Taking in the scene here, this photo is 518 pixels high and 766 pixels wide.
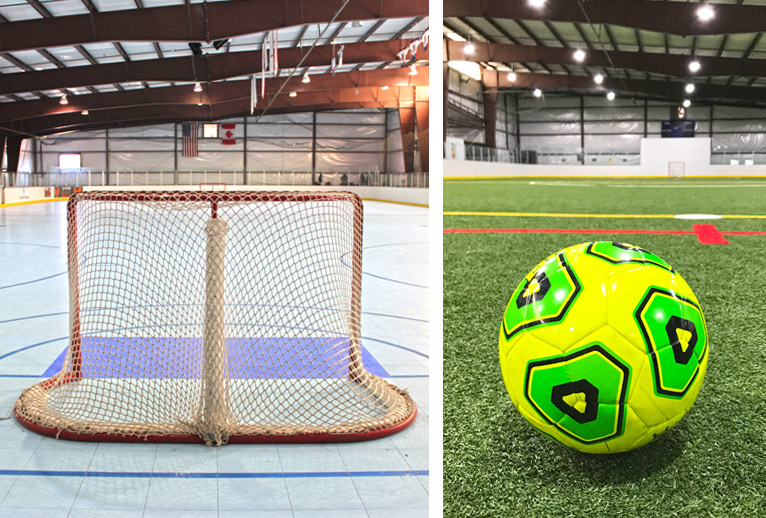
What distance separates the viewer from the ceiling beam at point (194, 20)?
49.8ft

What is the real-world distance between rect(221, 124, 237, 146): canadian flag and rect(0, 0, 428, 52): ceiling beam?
931 inches

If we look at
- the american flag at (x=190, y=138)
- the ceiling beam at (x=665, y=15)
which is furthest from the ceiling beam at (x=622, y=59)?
the american flag at (x=190, y=138)

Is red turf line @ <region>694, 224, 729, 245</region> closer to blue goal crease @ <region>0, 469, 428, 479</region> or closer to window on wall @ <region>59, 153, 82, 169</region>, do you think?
blue goal crease @ <region>0, 469, 428, 479</region>

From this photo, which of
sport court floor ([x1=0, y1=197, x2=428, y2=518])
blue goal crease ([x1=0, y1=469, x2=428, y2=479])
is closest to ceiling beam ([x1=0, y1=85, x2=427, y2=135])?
sport court floor ([x1=0, y1=197, x2=428, y2=518])

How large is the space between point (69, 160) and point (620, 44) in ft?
106

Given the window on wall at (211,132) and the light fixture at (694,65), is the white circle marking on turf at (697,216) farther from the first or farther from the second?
the window on wall at (211,132)

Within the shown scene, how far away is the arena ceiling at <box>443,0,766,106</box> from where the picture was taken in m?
18.0

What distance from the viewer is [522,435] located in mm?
2102

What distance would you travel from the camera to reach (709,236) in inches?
210

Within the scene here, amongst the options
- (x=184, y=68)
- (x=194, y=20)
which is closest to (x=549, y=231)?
(x=194, y=20)

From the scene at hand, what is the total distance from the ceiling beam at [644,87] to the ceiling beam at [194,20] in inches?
784

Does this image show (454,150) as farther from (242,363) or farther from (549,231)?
(242,363)

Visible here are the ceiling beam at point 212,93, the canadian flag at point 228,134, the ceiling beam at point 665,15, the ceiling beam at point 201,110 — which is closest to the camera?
the ceiling beam at point 665,15

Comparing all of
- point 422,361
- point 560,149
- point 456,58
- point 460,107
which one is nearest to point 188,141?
point 460,107
